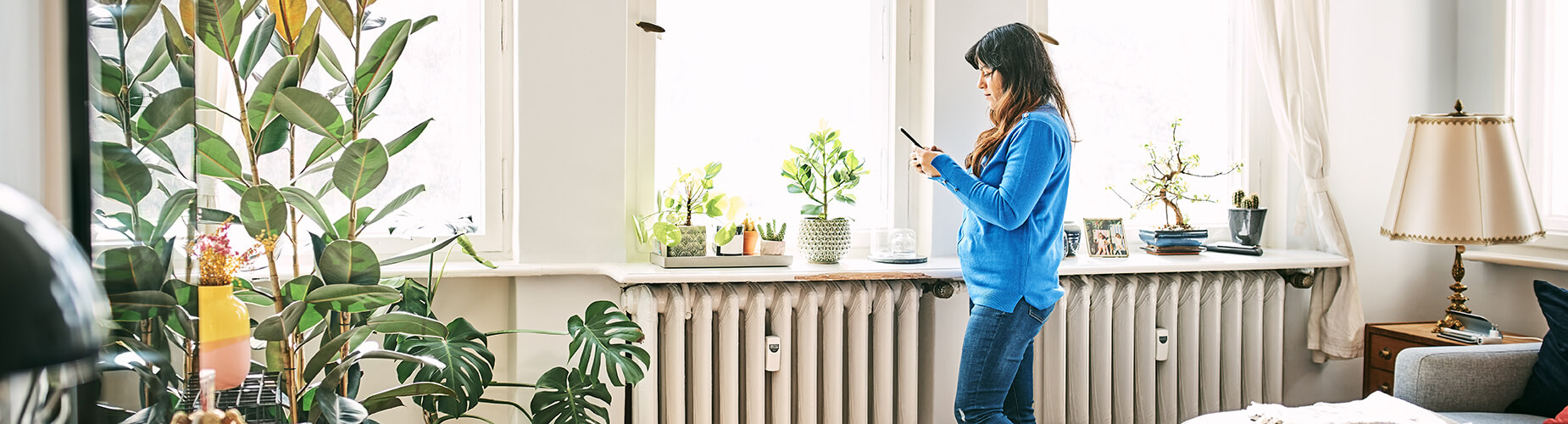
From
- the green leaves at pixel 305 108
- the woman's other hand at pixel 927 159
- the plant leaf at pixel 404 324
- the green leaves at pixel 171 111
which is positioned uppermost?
the green leaves at pixel 305 108

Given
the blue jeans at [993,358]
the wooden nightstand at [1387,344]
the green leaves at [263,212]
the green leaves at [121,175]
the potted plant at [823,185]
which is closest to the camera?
the green leaves at [121,175]

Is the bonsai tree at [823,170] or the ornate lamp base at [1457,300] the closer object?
the bonsai tree at [823,170]

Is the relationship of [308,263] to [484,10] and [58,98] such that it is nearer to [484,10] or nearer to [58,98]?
[484,10]

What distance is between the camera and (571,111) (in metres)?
2.37

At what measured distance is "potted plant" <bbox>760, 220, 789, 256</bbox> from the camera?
2.47 metres

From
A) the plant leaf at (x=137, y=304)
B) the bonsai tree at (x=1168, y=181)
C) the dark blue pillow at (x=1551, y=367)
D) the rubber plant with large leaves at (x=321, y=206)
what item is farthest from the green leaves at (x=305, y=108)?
the dark blue pillow at (x=1551, y=367)

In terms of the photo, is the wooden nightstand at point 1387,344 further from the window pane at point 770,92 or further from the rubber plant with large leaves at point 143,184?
the rubber plant with large leaves at point 143,184

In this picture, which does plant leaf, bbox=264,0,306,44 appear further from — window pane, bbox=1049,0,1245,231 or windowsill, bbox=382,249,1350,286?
window pane, bbox=1049,0,1245,231

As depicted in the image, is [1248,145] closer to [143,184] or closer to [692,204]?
[692,204]

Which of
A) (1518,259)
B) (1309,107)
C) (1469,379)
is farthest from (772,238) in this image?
(1518,259)

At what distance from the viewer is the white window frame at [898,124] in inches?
100

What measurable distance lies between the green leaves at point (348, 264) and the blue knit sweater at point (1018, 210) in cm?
122

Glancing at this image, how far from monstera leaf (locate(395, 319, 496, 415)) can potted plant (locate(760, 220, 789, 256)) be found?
31.2 inches

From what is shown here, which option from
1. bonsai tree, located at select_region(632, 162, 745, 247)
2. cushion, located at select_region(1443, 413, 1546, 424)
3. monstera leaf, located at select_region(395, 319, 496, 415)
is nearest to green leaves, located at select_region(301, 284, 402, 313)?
monstera leaf, located at select_region(395, 319, 496, 415)
